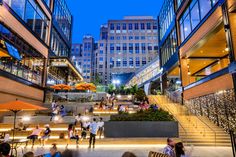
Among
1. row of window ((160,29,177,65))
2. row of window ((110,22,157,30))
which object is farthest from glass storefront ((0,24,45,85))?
row of window ((110,22,157,30))

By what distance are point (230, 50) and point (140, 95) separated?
55.4 ft

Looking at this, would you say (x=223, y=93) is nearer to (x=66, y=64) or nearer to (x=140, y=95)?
(x=140, y=95)

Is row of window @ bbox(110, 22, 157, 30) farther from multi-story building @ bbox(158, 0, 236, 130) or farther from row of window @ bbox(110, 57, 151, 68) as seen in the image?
multi-story building @ bbox(158, 0, 236, 130)

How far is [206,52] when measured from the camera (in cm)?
2288

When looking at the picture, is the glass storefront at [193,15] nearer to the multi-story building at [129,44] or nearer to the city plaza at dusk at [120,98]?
the city plaza at dusk at [120,98]

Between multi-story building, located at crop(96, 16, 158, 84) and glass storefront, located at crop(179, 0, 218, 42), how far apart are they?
263 ft

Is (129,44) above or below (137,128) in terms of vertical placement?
above

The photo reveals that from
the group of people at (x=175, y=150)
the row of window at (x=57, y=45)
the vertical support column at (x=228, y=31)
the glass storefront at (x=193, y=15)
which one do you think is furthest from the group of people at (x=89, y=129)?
the row of window at (x=57, y=45)

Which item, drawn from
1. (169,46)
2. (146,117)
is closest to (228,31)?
(146,117)

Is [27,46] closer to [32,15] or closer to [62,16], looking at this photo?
[32,15]

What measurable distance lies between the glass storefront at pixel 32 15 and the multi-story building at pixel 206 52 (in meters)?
18.3

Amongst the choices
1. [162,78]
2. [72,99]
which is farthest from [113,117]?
[162,78]

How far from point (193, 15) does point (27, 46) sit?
742 inches

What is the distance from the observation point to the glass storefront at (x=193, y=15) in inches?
718
